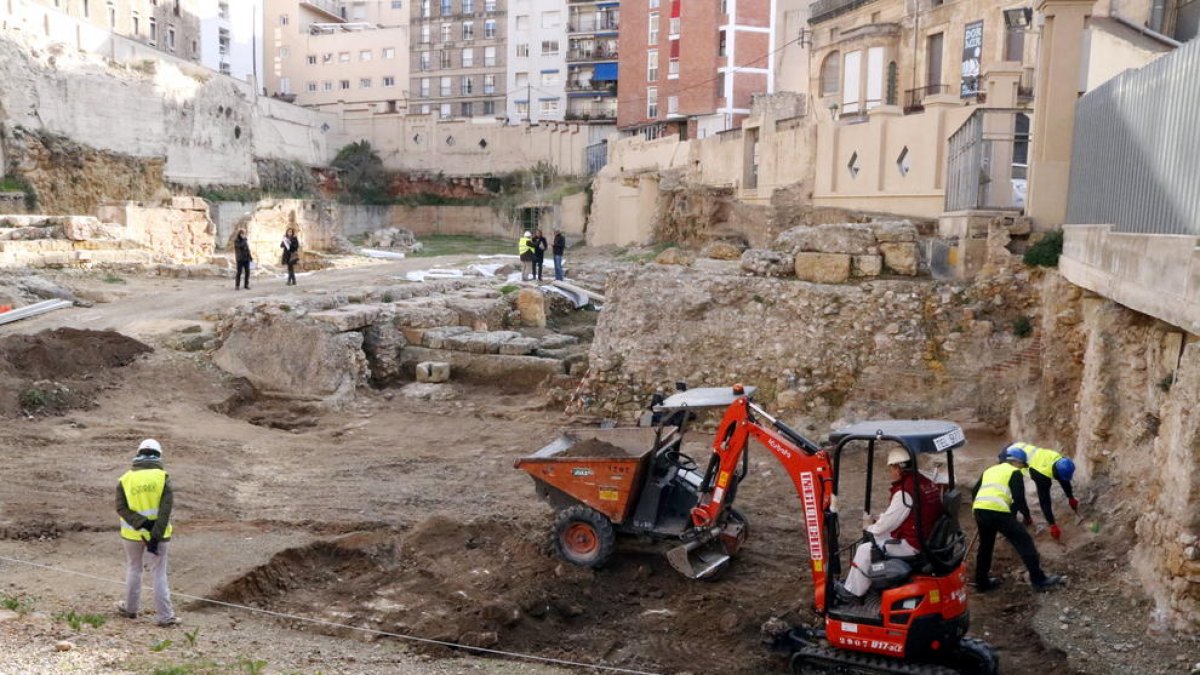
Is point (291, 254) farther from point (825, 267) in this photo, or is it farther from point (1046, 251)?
point (1046, 251)

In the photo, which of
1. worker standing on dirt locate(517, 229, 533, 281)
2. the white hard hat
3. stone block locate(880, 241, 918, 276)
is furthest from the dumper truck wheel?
worker standing on dirt locate(517, 229, 533, 281)

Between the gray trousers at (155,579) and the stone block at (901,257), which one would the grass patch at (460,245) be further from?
the gray trousers at (155,579)

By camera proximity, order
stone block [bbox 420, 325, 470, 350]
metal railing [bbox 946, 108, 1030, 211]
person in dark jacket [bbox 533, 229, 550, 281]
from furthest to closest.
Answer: person in dark jacket [bbox 533, 229, 550, 281]
stone block [bbox 420, 325, 470, 350]
metal railing [bbox 946, 108, 1030, 211]

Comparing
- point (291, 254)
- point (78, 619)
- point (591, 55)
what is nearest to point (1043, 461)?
point (78, 619)

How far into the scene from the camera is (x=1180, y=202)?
6.86 meters

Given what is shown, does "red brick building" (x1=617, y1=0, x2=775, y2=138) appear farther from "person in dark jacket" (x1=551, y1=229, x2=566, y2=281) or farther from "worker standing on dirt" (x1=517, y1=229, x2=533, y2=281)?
"worker standing on dirt" (x1=517, y1=229, x2=533, y2=281)

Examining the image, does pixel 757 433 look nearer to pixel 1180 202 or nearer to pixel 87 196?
pixel 1180 202

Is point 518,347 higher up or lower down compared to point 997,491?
lower down

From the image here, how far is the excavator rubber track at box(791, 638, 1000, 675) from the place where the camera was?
594 centimetres

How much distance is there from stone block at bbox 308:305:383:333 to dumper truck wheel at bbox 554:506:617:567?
8568 mm

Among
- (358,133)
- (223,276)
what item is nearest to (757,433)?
(223,276)

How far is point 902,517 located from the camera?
19.7 ft

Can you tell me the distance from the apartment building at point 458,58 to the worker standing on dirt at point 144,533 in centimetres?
6082

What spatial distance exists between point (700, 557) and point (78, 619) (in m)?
4.66
